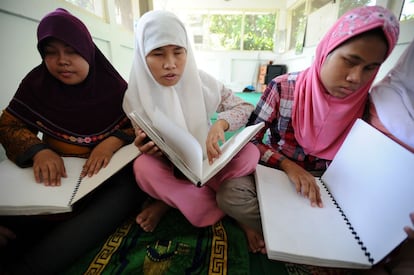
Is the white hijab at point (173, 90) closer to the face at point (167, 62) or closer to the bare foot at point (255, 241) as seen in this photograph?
the face at point (167, 62)

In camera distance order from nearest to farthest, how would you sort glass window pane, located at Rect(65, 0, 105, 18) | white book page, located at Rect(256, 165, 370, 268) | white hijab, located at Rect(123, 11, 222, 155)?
white book page, located at Rect(256, 165, 370, 268) → white hijab, located at Rect(123, 11, 222, 155) → glass window pane, located at Rect(65, 0, 105, 18)

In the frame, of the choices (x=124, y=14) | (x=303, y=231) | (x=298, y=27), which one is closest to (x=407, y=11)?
(x=303, y=231)

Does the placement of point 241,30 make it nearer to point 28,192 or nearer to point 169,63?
point 169,63

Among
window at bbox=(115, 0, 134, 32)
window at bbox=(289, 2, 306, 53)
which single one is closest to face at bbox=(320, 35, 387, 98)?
window at bbox=(115, 0, 134, 32)

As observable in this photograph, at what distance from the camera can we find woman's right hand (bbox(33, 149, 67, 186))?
0.55 m

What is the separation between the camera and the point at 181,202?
2.21 ft

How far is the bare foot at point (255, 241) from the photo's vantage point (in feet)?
2.12

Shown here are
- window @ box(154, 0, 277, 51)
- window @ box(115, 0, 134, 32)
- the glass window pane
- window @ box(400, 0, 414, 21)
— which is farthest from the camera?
window @ box(154, 0, 277, 51)

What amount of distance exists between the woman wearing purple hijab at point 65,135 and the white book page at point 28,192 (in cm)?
2

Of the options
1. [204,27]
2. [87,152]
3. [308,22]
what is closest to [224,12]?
[204,27]

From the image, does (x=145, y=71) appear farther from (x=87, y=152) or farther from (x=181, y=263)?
(x=181, y=263)

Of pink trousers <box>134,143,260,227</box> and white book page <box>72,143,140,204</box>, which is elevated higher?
white book page <box>72,143,140,204</box>

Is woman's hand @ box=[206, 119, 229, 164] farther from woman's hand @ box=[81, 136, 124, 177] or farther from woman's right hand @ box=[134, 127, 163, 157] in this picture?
woman's hand @ box=[81, 136, 124, 177]

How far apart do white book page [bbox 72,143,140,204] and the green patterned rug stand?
9.3 inches
